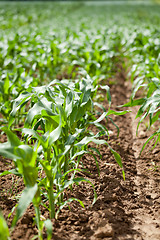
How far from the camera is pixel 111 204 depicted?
79.9 inches

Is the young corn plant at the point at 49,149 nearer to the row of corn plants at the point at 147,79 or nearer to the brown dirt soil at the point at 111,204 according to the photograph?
the brown dirt soil at the point at 111,204

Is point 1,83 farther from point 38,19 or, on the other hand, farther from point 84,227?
point 38,19

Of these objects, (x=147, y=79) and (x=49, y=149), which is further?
(x=147, y=79)

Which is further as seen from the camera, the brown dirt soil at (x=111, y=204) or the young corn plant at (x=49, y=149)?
the brown dirt soil at (x=111, y=204)

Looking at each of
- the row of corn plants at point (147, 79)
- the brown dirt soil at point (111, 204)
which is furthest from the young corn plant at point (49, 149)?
the row of corn plants at point (147, 79)

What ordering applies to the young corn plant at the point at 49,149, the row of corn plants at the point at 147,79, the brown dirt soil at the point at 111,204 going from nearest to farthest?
the young corn plant at the point at 49,149 < the brown dirt soil at the point at 111,204 < the row of corn plants at the point at 147,79

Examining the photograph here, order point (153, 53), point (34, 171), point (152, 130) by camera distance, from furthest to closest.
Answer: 1. point (153, 53)
2. point (152, 130)
3. point (34, 171)

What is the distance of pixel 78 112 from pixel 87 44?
13.9 ft

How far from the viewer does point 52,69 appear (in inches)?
188

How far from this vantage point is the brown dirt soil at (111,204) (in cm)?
172

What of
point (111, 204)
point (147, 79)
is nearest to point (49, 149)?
point (111, 204)

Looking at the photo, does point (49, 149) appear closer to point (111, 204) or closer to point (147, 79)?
point (111, 204)

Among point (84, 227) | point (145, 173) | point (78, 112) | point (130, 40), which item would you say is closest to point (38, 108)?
point (78, 112)

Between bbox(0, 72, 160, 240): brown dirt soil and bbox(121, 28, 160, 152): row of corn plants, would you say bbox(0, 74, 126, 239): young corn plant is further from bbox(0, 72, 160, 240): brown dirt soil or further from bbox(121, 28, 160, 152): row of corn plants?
bbox(121, 28, 160, 152): row of corn plants
